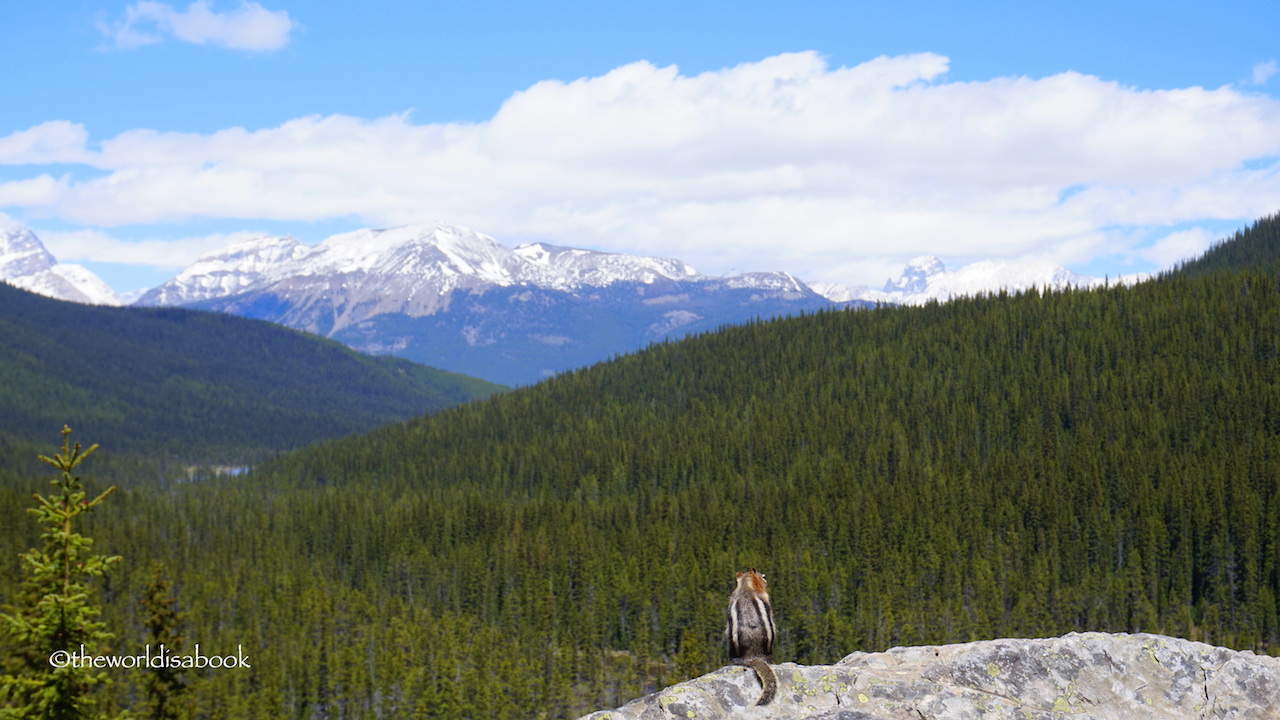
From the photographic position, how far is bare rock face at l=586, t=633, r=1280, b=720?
15.5 metres

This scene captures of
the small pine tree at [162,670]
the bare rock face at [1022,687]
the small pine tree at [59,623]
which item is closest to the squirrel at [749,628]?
the bare rock face at [1022,687]

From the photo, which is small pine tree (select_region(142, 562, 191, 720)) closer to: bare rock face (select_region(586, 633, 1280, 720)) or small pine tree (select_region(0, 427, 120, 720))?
small pine tree (select_region(0, 427, 120, 720))

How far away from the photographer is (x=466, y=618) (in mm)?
167625

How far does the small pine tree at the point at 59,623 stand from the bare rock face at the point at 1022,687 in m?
19.3

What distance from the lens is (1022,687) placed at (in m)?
16.5

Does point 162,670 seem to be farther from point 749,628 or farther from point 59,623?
point 749,628

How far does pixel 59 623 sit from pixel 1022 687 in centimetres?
2584

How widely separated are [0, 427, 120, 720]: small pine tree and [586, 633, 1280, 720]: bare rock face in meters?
19.3

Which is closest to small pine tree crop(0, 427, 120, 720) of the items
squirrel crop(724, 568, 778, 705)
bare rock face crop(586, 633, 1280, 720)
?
squirrel crop(724, 568, 778, 705)

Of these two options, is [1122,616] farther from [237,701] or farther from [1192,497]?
[237,701]

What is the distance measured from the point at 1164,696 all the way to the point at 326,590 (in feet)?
571

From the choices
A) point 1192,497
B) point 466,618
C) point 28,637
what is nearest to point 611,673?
point 466,618

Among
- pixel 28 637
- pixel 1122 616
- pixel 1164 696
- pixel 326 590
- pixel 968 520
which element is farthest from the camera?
pixel 968 520

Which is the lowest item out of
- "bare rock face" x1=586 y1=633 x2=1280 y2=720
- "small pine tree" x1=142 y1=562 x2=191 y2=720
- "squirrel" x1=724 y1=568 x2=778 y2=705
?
"small pine tree" x1=142 y1=562 x2=191 y2=720
